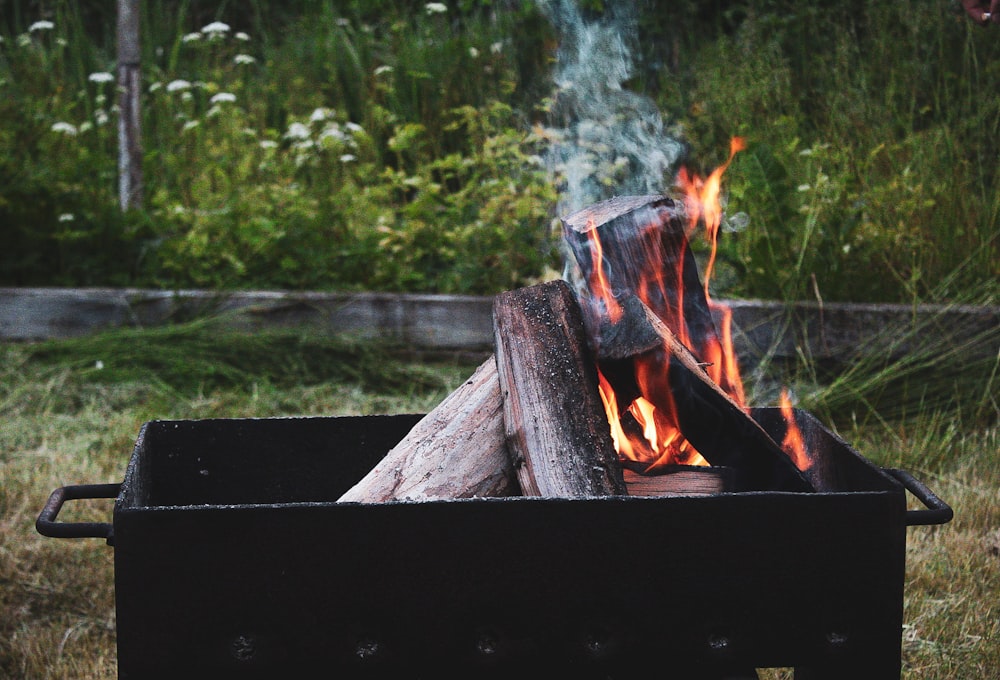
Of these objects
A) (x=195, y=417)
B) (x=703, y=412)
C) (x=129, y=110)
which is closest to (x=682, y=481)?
(x=703, y=412)

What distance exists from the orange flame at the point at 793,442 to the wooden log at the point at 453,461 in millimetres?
513

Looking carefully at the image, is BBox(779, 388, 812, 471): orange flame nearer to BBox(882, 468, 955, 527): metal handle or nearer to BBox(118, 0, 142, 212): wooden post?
BBox(882, 468, 955, 527): metal handle

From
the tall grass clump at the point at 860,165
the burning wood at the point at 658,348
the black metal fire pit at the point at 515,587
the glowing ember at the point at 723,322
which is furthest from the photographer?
the tall grass clump at the point at 860,165

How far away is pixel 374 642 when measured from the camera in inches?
51.9

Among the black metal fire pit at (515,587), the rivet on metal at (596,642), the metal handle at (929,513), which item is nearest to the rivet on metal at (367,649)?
the black metal fire pit at (515,587)

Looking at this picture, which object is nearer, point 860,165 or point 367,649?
point 367,649

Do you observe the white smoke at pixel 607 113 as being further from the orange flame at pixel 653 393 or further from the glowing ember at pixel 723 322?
the orange flame at pixel 653 393

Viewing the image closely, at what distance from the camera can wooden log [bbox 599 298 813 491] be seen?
4.89 ft

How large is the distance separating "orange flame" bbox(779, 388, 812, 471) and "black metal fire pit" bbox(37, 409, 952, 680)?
16.4 inches

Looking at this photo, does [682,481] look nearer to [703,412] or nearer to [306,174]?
[703,412]

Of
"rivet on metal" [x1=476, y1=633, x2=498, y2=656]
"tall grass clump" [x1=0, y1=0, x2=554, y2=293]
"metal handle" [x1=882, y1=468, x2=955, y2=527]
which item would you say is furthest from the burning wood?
"tall grass clump" [x1=0, y1=0, x2=554, y2=293]

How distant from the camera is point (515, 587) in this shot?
4.31 ft

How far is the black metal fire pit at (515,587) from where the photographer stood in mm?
1289

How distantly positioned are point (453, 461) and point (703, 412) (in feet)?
1.33
